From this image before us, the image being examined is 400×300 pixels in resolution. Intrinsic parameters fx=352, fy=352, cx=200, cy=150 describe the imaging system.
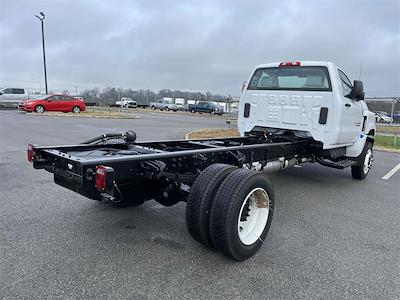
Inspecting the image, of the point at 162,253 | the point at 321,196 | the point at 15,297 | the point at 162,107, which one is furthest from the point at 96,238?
the point at 162,107

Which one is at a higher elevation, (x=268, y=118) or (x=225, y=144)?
(x=268, y=118)

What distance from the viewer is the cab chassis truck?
10.8ft

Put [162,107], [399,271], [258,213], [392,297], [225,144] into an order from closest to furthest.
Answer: [392,297] → [399,271] → [258,213] → [225,144] → [162,107]

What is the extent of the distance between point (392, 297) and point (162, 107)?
54.8 metres

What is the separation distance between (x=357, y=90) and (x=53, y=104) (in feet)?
84.9

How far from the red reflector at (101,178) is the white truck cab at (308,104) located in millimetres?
4356

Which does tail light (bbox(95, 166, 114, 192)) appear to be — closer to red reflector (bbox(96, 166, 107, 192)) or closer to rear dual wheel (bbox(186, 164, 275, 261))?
red reflector (bbox(96, 166, 107, 192))

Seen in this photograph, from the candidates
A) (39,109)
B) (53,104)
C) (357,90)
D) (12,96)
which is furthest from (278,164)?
(12,96)

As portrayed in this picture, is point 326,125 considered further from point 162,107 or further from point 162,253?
point 162,107

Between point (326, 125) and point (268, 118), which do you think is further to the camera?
point (268, 118)

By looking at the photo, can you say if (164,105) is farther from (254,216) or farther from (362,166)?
(254,216)

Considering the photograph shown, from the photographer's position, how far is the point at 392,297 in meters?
2.97

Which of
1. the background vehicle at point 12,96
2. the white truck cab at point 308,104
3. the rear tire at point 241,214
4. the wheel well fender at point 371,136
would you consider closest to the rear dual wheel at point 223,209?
the rear tire at point 241,214

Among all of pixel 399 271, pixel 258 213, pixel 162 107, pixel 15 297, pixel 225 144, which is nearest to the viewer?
pixel 15 297
